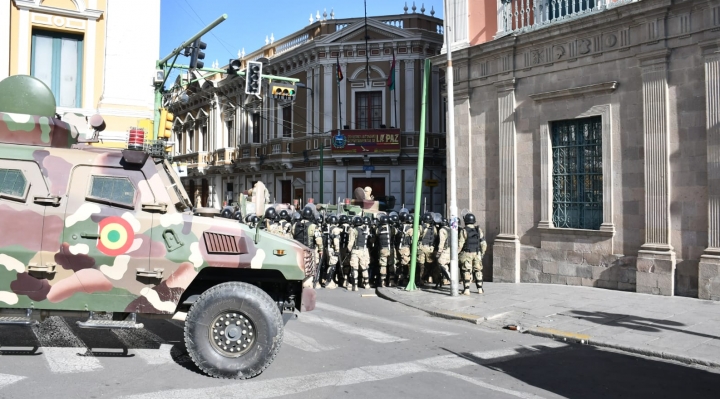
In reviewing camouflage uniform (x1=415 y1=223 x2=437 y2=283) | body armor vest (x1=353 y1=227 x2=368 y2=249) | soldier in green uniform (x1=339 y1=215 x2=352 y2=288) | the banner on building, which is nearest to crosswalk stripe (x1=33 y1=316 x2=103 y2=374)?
body armor vest (x1=353 y1=227 x2=368 y2=249)

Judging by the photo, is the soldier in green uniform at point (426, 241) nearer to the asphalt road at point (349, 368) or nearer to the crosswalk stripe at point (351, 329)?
the crosswalk stripe at point (351, 329)

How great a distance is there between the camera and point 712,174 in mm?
10984

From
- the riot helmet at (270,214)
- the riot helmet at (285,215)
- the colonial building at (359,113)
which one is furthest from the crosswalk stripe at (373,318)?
the colonial building at (359,113)

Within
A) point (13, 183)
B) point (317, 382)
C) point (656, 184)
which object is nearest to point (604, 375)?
point (317, 382)

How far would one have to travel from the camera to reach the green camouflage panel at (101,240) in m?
6.41

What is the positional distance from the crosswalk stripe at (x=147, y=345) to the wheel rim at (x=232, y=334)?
2.83ft

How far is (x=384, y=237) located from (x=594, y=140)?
17.0 ft

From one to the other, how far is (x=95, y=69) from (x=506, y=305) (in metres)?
13.0

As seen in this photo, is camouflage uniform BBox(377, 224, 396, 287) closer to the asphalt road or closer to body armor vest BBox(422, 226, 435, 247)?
body armor vest BBox(422, 226, 435, 247)

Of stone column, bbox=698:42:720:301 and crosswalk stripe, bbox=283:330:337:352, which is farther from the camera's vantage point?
stone column, bbox=698:42:720:301

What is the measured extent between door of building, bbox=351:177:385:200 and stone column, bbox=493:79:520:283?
45.2 feet

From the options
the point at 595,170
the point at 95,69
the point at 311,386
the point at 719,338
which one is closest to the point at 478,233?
the point at 595,170

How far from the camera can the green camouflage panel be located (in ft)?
21.0

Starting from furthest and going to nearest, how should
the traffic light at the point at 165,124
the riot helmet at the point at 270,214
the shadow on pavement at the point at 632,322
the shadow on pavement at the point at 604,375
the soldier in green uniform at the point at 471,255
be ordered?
the riot helmet at the point at 270,214, the traffic light at the point at 165,124, the soldier in green uniform at the point at 471,255, the shadow on pavement at the point at 632,322, the shadow on pavement at the point at 604,375
